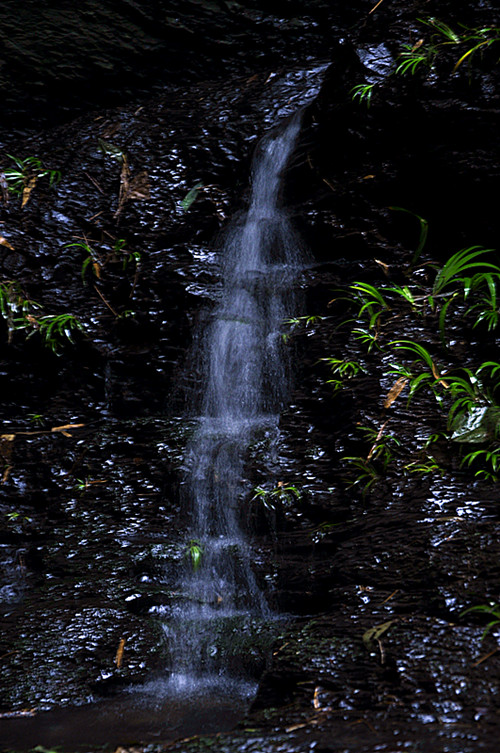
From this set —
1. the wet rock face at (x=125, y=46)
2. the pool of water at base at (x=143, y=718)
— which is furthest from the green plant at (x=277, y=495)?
the wet rock face at (x=125, y=46)

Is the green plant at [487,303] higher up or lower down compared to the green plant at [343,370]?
higher up

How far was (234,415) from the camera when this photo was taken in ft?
12.2

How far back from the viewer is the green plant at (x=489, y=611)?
70.1 inches

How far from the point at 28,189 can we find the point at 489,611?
4.59m

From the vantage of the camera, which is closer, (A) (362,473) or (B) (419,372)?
(A) (362,473)

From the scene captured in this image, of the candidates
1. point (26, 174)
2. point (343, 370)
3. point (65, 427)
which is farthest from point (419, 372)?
point (26, 174)

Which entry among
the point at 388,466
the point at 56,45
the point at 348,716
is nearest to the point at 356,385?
the point at 388,466

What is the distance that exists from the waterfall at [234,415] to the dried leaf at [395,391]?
2.45 ft

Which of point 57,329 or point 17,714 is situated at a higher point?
point 57,329

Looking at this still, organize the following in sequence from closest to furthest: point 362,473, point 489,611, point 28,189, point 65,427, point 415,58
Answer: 1. point 489,611
2. point 362,473
3. point 65,427
4. point 415,58
5. point 28,189

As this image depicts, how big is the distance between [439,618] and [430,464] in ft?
2.92

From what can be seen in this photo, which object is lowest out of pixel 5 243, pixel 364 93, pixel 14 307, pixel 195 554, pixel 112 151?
pixel 195 554

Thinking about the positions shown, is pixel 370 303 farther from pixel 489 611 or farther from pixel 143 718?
pixel 143 718

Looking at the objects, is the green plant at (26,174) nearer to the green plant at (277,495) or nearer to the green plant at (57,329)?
the green plant at (57,329)
